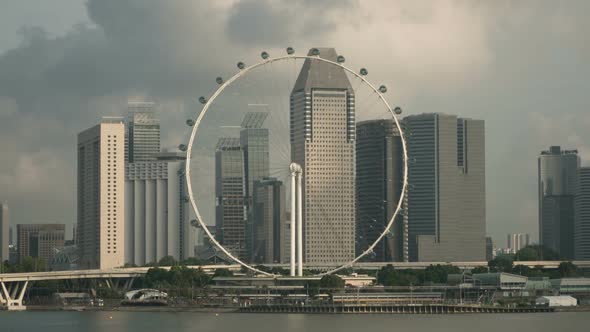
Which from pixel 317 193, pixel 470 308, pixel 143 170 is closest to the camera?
pixel 470 308

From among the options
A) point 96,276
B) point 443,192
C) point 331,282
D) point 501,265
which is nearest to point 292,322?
point 331,282

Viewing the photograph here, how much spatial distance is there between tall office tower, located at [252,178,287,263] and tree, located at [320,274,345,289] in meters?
27.5

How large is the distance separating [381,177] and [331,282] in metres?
59.2

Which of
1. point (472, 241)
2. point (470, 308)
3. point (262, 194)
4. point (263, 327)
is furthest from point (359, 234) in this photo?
point (263, 327)

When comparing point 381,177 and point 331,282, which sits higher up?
point 381,177

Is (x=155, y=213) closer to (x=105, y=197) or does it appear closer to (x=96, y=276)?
(x=105, y=197)

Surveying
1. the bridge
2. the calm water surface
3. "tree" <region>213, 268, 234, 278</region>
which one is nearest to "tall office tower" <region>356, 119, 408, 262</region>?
the bridge

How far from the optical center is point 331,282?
111312 mm

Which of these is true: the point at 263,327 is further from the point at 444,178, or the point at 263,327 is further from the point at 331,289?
the point at 444,178

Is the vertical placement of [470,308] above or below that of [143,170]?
below

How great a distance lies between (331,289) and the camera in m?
110

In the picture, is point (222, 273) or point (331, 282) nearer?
point (331, 282)

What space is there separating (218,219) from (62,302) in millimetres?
39122

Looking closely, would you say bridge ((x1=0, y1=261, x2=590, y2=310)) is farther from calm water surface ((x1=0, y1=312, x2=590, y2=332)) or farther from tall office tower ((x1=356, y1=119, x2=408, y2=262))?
calm water surface ((x1=0, y1=312, x2=590, y2=332))
